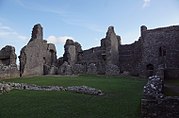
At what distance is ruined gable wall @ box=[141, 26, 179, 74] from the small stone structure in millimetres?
18288

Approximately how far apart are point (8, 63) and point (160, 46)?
2122cm

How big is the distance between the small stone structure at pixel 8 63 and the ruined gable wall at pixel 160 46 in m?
18.3

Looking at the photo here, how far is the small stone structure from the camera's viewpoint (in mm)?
26105

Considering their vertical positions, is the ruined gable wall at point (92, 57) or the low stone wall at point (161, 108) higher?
the ruined gable wall at point (92, 57)

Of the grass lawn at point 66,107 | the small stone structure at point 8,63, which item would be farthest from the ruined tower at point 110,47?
the grass lawn at point 66,107

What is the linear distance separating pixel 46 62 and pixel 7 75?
12.6 metres

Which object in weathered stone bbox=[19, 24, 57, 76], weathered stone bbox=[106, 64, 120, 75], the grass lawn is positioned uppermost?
weathered stone bbox=[19, 24, 57, 76]

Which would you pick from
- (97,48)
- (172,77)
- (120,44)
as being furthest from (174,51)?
(172,77)

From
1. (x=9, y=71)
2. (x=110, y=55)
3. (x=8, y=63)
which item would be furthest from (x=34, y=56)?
(x=110, y=55)

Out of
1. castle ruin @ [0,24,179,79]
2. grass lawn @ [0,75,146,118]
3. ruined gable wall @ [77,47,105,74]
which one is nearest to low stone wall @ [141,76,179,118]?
grass lawn @ [0,75,146,118]

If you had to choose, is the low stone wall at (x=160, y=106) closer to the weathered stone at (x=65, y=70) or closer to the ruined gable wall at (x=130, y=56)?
the weathered stone at (x=65, y=70)

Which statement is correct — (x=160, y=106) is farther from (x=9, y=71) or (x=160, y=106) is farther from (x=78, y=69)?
(x=78, y=69)

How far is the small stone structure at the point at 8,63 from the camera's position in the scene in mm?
26105

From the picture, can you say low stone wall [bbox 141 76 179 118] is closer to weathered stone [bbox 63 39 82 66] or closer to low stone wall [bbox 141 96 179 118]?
low stone wall [bbox 141 96 179 118]
